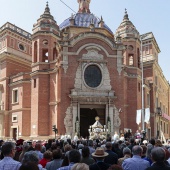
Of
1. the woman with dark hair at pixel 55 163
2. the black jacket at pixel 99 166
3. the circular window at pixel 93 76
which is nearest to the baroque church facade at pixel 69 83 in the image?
the circular window at pixel 93 76

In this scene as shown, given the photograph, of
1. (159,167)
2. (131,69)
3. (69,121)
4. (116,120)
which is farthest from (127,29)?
(159,167)

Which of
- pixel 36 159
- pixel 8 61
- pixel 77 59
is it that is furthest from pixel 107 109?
pixel 36 159

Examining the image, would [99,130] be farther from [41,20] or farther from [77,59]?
[41,20]

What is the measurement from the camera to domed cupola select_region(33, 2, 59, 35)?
4097 centimetres

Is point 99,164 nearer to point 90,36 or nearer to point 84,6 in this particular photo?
point 90,36

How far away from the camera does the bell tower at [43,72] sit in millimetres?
→ 37384

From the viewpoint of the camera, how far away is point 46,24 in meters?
41.0

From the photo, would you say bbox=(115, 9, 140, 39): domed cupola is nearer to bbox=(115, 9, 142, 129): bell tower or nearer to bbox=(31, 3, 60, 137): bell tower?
bbox=(115, 9, 142, 129): bell tower

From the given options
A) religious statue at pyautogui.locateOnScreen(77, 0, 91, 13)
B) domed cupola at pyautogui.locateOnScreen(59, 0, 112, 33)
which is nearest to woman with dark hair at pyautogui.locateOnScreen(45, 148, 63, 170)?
domed cupola at pyautogui.locateOnScreen(59, 0, 112, 33)

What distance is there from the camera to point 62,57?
36.2 metres

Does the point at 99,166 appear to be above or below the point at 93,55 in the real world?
below

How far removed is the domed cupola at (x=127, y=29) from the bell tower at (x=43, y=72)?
9.04m

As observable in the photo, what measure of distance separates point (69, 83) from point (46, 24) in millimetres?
9585

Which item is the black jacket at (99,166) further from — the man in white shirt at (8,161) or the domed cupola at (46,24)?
the domed cupola at (46,24)
